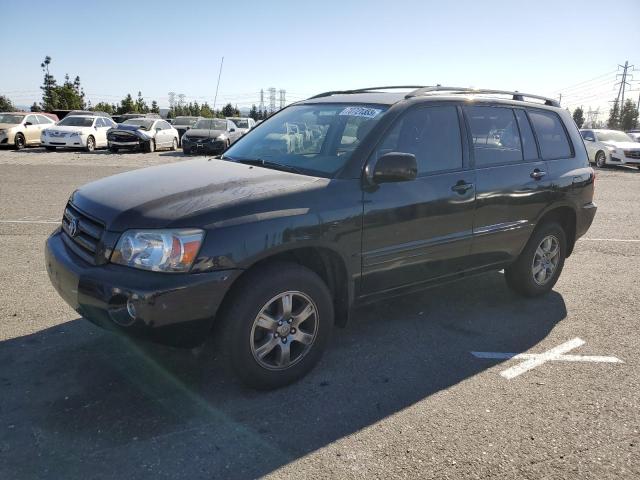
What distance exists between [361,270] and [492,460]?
1390 mm

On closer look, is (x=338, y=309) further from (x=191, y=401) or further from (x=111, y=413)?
(x=111, y=413)

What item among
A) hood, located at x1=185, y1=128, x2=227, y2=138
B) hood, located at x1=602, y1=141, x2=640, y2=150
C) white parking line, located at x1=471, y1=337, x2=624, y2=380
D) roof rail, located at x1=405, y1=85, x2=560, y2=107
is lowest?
white parking line, located at x1=471, y1=337, x2=624, y2=380

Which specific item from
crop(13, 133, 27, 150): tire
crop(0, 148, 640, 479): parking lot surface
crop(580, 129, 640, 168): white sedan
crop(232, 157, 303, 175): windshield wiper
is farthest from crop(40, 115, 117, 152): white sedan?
crop(232, 157, 303, 175): windshield wiper

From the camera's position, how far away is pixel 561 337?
438 cm

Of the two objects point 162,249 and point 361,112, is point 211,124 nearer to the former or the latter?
point 361,112

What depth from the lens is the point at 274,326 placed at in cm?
330

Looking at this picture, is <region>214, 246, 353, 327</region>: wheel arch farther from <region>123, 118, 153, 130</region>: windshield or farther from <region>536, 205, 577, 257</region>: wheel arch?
<region>123, 118, 153, 130</region>: windshield

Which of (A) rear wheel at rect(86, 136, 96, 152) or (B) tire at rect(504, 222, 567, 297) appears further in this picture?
(A) rear wheel at rect(86, 136, 96, 152)

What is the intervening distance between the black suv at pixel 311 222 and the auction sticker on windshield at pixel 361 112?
0.01 m

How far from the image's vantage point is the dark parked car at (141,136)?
2259cm

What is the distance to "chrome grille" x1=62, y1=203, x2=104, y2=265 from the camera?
3176 mm

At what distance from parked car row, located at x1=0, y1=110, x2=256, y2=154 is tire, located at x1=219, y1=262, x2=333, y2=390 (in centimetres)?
1909

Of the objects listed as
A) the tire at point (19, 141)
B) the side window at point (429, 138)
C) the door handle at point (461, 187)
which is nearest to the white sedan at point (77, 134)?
the tire at point (19, 141)

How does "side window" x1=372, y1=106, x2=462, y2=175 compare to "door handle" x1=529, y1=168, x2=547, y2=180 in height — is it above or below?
above
